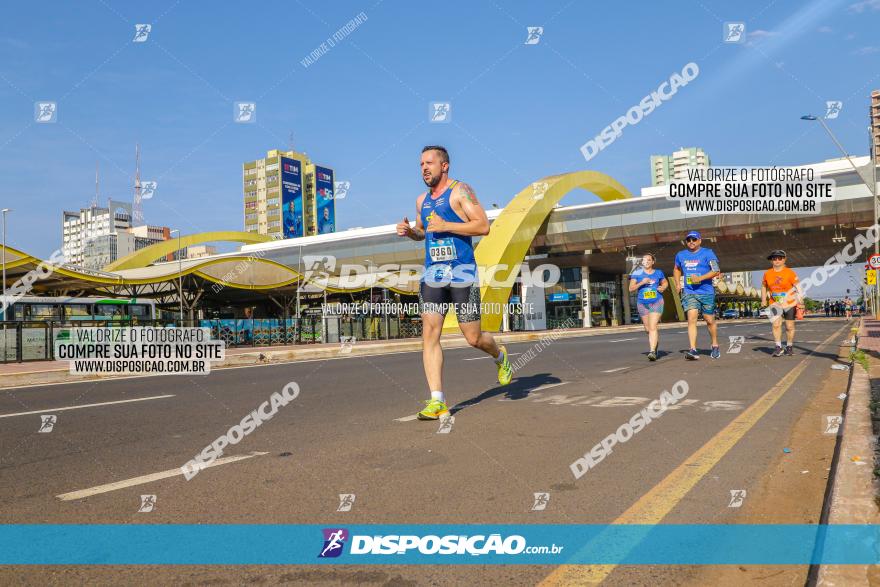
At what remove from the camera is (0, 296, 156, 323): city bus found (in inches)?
1009

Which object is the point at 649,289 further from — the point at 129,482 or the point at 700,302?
the point at 129,482

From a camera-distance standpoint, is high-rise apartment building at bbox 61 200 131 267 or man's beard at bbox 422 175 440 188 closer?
man's beard at bbox 422 175 440 188

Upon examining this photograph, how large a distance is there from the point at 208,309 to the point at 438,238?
47.3 m

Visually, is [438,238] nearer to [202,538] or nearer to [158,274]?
[202,538]

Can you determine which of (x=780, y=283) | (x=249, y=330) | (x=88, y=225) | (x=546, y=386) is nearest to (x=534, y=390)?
(x=546, y=386)

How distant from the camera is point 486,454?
4.11 m

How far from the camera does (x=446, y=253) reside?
555 centimetres

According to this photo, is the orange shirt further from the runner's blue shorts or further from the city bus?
the city bus

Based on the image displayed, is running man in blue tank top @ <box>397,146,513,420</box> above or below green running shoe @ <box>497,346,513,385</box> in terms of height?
above

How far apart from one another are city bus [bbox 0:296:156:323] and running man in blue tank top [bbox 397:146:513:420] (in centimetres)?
2115

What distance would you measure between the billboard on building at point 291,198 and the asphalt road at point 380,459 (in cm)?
15661

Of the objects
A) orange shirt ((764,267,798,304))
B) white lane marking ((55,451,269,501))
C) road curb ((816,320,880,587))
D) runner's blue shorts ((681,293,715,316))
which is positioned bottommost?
road curb ((816,320,880,587))

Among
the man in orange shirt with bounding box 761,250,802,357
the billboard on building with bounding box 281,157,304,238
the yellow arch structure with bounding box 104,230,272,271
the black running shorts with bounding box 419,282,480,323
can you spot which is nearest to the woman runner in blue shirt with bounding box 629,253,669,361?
the man in orange shirt with bounding box 761,250,802,357

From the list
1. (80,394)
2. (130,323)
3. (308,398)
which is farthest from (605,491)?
(130,323)
